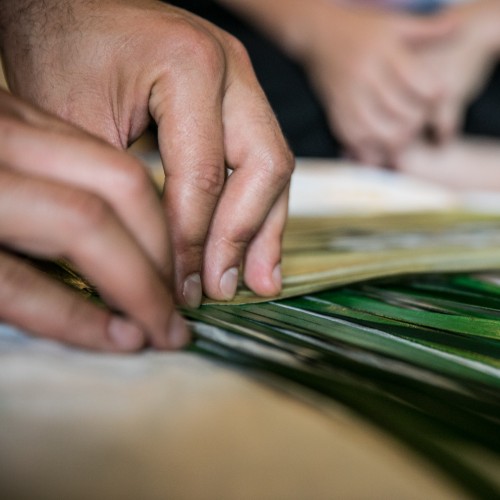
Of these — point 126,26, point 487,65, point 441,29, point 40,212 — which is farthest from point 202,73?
point 487,65

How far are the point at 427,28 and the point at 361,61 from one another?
0.20 meters

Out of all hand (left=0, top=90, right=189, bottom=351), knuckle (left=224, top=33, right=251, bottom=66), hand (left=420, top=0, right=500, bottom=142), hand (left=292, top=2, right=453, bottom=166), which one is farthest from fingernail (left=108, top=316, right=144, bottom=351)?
hand (left=420, top=0, right=500, bottom=142)

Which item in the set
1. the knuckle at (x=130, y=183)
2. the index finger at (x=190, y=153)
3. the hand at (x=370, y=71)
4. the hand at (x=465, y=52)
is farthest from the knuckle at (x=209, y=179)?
the hand at (x=465, y=52)

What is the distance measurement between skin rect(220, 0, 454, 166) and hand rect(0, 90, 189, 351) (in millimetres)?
1094

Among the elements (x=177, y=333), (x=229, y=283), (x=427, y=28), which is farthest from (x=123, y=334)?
(x=427, y=28)

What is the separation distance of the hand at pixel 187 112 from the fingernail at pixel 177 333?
0.07 metres

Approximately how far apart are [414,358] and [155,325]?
144 millimetres

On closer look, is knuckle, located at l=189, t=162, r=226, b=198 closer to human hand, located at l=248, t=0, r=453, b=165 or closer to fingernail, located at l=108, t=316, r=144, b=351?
fingernail, located at l=108, t=316, r=144, b=351

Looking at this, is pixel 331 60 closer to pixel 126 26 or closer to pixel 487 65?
pixel 487 65

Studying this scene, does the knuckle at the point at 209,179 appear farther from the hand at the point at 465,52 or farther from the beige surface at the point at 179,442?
the hand at the point at 465,52

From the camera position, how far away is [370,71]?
4.32 feet

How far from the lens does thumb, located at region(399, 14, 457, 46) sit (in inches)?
52.9

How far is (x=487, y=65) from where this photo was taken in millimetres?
1482

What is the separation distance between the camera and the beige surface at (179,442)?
8.2 inches
